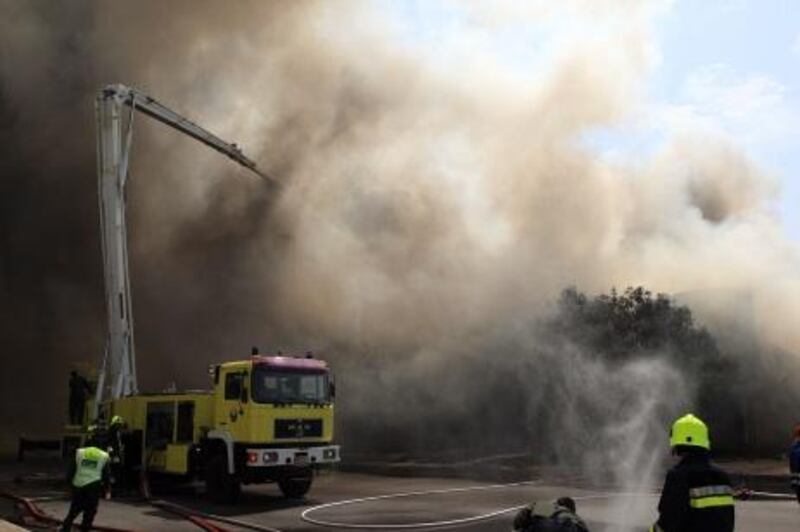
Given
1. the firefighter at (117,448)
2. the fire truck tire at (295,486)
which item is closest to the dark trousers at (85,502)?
the fire truck tire at (295,486)

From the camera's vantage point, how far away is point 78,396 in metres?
17.8

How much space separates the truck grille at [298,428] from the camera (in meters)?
13.6

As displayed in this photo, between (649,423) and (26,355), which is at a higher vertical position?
(26,355)

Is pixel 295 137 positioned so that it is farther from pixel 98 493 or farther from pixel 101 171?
pixel 98 493

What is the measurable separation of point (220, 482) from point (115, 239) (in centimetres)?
636

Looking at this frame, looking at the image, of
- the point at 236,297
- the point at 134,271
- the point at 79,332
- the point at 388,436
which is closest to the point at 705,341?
the point at 388,436

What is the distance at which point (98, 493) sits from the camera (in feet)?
31.5

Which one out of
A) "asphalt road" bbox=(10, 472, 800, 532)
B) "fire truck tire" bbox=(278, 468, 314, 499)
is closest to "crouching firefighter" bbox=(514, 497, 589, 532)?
"asphalt road" bbox=(10, 472, 800, 532)

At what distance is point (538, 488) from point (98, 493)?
8.36m

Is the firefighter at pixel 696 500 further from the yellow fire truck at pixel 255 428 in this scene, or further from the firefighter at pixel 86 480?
the yellow fire truck at pixel 255 428

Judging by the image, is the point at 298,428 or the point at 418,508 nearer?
the point at 418,508

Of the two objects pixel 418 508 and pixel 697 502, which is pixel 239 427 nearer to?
pixel 418 508

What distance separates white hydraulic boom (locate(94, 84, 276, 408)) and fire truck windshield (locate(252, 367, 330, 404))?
15.8 ft

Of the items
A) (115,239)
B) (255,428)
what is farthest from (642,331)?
(115,239)
